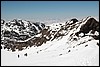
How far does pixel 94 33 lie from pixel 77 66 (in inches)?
1926

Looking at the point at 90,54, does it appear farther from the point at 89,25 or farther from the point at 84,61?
the point at 89,25

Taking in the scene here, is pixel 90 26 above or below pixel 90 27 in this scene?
above

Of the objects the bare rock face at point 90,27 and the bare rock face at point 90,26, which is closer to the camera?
the bare rock face at point 90,27

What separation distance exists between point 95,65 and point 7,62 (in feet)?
41.6

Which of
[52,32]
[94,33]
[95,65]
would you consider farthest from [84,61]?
[52,32]

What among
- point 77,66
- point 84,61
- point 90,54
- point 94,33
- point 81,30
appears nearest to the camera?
point 77,66

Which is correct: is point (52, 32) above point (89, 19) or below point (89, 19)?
below

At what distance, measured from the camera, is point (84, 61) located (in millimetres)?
25953

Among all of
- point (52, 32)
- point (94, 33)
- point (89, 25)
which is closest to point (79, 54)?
point (94, 33)

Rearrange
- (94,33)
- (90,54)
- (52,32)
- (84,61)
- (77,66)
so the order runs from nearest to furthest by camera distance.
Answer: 1. (77,66)
2. (84,61)
3. (90,54)
4. (94,33)
5. (52,32)

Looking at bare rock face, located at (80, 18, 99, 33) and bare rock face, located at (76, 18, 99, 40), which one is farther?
bare rock face, located at (80, 18, 99, 33)

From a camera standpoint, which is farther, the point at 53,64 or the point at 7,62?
the point at 7,62

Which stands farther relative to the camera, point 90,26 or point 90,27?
point 90,26

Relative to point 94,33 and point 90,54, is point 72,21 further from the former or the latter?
point 90,54
